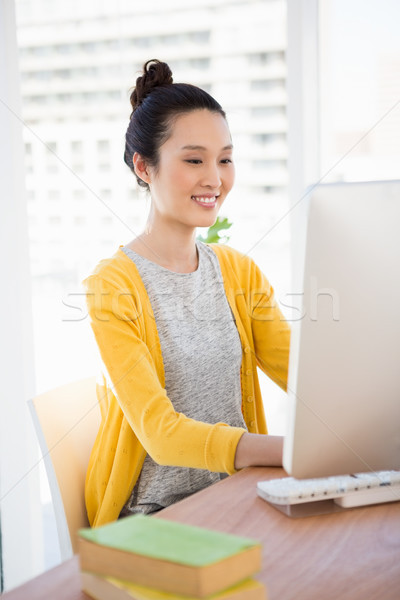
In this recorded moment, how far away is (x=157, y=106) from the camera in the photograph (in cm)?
151

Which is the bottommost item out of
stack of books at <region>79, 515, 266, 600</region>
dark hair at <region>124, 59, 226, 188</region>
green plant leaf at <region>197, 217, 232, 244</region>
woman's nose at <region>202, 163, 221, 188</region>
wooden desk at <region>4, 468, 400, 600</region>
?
wooden desk at <region>4, 468, 400, 600</region>

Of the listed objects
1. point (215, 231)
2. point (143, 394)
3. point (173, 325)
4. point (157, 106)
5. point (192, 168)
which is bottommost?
point (143, 394)

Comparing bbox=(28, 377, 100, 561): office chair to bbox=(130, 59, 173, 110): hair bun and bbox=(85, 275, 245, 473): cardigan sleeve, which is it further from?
bbox=(130, 59, 173, 110): hair bun

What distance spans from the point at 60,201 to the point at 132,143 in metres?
→ 0.83

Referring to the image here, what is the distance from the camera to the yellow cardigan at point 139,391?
1.13 m

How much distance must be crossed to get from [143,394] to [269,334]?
454 millimetres

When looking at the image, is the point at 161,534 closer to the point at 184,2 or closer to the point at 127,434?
the point at 127,434

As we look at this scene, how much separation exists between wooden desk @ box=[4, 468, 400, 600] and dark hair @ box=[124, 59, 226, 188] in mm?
815

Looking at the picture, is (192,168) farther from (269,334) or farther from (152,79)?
(269,334)

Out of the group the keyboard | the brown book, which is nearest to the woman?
the keyboard

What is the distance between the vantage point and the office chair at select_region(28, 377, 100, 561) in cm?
121

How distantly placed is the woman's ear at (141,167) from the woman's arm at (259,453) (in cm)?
71

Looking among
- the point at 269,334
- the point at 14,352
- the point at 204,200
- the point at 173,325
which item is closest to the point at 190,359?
the point at 173,325

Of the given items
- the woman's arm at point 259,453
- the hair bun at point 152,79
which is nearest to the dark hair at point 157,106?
the hair bun at point 152,79
